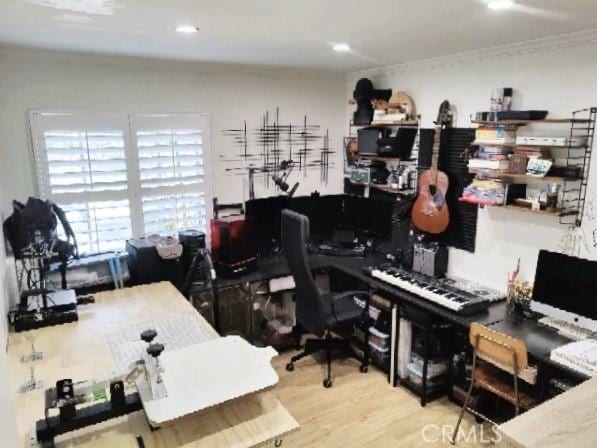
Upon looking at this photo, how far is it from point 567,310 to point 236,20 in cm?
242

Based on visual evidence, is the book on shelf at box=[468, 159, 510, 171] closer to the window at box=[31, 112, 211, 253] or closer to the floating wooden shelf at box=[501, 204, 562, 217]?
the floating wooden shelf at box=[501, 204, 562, 217]

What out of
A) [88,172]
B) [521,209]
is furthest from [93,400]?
[521,209]

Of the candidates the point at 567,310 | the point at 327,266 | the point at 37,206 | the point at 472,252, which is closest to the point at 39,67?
the point at 37,206

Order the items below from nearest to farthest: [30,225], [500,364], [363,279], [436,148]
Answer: [500,364], [30,225], [436,148], [363,279]

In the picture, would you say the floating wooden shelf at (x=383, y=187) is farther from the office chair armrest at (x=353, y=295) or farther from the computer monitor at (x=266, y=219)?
the office chair armrest at (x=353, y=295)

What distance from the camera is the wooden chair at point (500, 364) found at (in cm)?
238

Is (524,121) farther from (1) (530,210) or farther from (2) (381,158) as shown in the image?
(2) (381,158)

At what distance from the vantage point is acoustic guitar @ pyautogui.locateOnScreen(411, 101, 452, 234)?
335 centimetres

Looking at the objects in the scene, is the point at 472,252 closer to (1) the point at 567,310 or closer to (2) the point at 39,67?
(1) the point at 567,310

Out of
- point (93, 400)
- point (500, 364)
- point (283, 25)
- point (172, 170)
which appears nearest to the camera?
point (93, 400)

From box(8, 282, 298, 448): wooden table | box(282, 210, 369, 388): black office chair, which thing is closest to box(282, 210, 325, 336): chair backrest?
box(282, 210, 369, 388): black office chair

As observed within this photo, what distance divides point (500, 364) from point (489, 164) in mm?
1259

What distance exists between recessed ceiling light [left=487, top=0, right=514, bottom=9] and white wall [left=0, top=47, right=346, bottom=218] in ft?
7.66

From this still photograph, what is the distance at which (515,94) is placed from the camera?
9.55 ft
